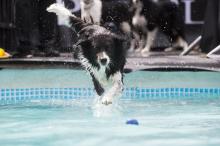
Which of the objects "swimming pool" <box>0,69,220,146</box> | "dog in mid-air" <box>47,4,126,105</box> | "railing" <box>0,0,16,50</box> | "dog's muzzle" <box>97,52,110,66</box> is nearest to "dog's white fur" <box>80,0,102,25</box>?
"swimming pool" <box>0,69,220,146</box>

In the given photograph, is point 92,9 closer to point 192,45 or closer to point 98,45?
point 192,45

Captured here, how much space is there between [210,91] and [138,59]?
271 centimetres

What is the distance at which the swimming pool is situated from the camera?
4383 millimetres

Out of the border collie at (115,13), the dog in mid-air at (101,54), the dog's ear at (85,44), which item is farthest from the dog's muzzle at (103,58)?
the border collie at (115,13)

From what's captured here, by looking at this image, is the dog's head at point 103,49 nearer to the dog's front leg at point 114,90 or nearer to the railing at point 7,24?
the dog's front leg at point 114,90

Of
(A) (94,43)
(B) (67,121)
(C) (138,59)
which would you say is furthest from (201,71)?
(B) (67,121)

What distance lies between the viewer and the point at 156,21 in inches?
414

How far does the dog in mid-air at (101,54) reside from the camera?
19.0 feet

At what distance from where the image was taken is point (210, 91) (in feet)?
24.0

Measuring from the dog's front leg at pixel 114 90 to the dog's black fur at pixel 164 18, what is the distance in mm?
4386

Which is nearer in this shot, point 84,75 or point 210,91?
point 210,91

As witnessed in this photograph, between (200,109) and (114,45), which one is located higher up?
(114,45)

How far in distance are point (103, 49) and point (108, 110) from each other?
2.17 feet

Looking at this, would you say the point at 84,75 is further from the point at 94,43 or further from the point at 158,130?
the point at 158,130
